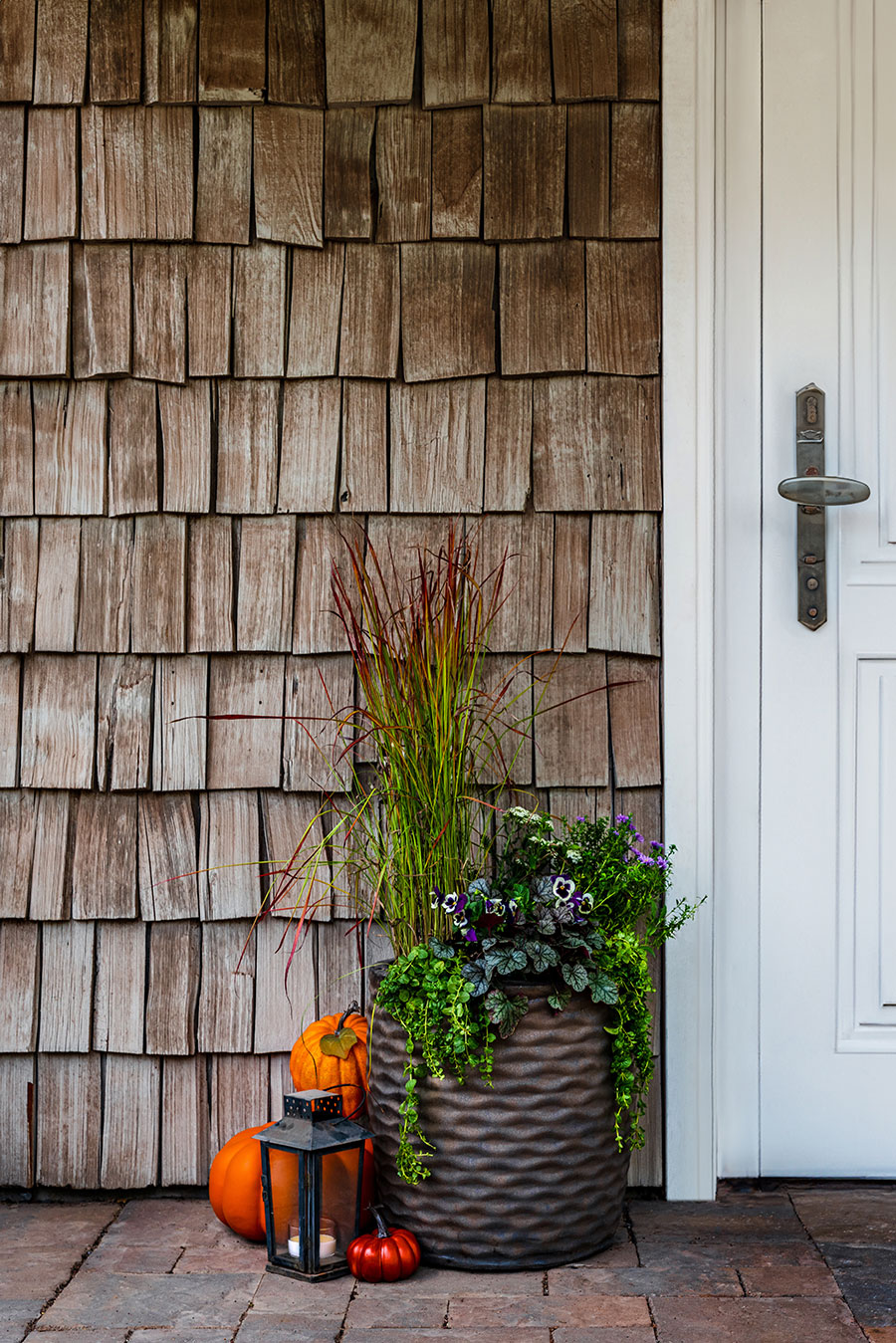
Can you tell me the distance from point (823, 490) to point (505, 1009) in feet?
3.45

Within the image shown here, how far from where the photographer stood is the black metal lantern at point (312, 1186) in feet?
6.18

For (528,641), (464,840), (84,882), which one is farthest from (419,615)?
(84,882)

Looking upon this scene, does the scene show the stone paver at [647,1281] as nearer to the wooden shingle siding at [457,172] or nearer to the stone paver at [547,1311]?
the stone paver at [547,1311]

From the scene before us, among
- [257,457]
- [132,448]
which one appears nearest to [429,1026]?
[257,457]

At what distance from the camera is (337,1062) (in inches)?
82.7

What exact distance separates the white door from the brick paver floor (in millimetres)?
223

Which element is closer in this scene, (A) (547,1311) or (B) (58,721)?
(A) (547,1311)

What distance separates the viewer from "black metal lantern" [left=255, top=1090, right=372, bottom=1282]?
1883 mm

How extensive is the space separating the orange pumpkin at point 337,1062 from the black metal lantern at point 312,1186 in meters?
0.13

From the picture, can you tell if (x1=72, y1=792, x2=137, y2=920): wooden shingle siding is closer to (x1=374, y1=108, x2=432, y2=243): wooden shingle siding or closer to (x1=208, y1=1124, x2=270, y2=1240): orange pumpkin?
(x1=208, y1=1124, x2=270, y2=1240): orange pumpkin

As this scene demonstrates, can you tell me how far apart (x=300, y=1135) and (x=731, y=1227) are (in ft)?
2.41

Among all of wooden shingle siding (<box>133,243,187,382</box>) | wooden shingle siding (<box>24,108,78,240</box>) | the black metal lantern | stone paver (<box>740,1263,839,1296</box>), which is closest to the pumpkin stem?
the black metal lantern

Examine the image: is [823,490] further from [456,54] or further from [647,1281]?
[647,1281]

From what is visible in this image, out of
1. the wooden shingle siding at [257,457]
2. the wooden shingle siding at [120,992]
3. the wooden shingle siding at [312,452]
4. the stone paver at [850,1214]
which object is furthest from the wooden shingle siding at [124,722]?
the stone paver at [850,1214]
